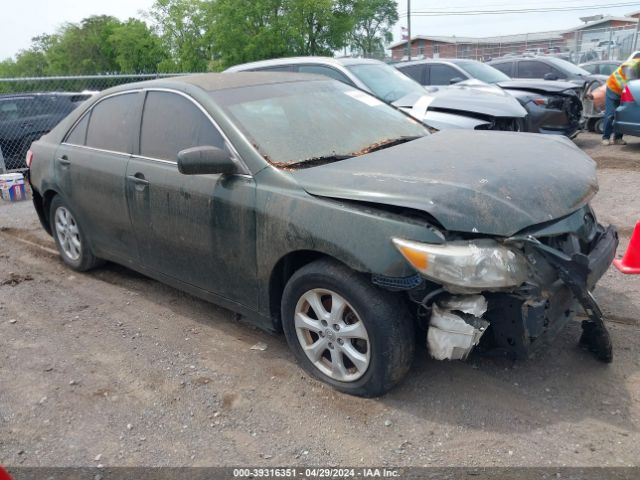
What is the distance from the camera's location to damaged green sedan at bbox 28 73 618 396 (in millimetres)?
2830

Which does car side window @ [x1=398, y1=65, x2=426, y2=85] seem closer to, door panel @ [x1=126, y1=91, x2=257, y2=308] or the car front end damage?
door panel @ [x1=126, y1=91, x2=257, y2=308]

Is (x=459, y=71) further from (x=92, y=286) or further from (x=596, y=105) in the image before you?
(x=92, y=286)

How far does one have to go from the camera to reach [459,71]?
10711mm

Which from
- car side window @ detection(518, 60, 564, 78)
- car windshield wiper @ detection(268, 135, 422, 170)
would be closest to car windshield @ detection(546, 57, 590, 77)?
car side window @ detection(518, 60, 564, 78)

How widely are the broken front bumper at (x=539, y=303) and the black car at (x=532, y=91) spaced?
19.7ft

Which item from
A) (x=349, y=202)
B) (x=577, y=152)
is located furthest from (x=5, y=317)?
(x=577, y=152)

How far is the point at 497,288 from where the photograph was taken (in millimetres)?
2756

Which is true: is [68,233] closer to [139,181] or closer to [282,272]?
[139,181]

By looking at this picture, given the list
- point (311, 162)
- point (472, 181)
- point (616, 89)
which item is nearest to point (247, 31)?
point (616, 89)

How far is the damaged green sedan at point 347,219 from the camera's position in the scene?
9.29 ft

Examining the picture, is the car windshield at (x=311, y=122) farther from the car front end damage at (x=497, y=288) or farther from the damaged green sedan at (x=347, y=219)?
the car front end damage at (x=497, y=288)

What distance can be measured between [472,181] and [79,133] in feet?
11.6

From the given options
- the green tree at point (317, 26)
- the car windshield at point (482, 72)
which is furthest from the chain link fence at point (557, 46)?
the car windshield at point (482, 72)

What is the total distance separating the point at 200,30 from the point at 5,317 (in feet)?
128
